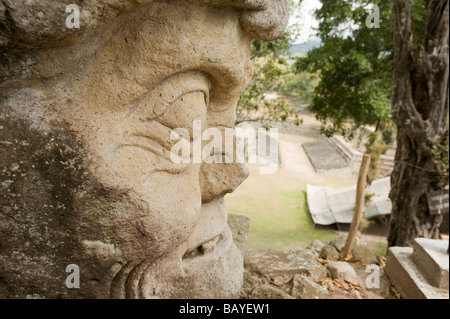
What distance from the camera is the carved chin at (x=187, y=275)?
1657mm

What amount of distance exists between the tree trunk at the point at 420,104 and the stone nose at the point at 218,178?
3.50 m

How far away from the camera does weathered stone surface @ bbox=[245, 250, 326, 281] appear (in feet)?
9.46

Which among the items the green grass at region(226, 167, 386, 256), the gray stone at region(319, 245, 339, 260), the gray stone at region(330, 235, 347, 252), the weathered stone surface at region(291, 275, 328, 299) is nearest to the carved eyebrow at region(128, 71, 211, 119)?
the weathered stone surface at region(291, 275, 328, 299)

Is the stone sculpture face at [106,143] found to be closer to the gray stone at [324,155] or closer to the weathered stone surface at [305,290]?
the weathered stone surface at [305,290]

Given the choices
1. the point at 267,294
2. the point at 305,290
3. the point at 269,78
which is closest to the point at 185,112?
the point at 267,294

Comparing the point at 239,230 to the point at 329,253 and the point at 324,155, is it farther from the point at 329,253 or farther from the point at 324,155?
the point at 324,155

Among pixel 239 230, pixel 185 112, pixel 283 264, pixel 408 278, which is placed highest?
pixel 185 112

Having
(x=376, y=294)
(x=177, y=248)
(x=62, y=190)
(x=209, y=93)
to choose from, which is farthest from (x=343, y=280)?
(x=62, y=190)

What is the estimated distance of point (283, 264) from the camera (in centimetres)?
316

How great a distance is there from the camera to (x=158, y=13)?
139 cm

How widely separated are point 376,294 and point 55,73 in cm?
320

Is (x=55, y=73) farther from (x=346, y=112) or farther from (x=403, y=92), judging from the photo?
(x=346, y=112)

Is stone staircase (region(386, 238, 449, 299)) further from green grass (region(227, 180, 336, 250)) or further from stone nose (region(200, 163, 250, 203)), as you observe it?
green grass (region(227, 180, 336, 250))

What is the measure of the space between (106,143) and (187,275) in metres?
0.83
